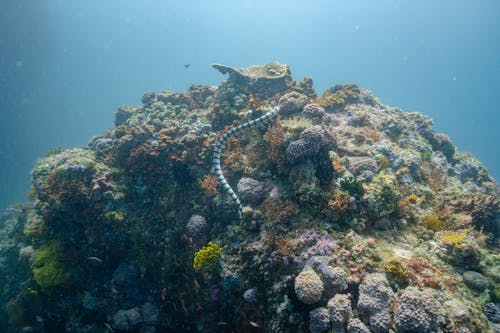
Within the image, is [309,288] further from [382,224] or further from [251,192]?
[251,192]

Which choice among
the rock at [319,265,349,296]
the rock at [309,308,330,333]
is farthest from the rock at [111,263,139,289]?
the rock at [319,265,349,296]

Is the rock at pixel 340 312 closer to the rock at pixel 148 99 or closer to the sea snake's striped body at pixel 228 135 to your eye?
the sea snake's striped body at pixel 228 135

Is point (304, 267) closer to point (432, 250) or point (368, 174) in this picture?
point (432, 250)

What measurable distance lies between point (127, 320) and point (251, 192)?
14.1 feet

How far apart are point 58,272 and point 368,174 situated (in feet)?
28.5

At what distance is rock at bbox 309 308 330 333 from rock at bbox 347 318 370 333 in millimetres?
334

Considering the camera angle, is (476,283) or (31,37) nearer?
(476,283)

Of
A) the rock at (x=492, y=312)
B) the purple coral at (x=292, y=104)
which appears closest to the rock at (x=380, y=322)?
the rock at (x=492, y=312)

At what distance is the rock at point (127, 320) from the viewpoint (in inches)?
260

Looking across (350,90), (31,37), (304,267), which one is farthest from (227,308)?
A: (31,37)

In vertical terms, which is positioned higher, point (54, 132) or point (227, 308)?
point (54, 132)

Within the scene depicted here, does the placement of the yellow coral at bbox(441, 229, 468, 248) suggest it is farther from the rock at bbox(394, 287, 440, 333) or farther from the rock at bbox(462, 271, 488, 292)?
the rock at bbox(394, 287, 440, 333)

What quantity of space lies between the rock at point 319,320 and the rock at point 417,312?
0.93 metres

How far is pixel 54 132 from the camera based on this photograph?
77125 mm
